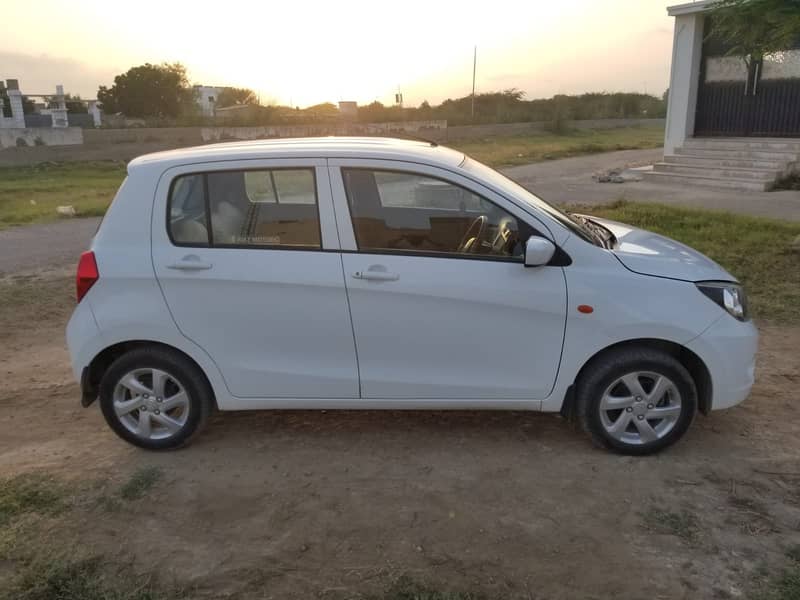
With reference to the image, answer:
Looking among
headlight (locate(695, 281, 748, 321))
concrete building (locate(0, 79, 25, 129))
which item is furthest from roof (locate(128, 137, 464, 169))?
concrete building (locate(0, 79, 25, 129))

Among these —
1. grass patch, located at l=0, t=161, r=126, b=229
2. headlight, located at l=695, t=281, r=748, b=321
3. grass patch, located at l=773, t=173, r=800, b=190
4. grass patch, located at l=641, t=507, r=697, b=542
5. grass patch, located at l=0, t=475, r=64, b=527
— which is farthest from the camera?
grass patch, located at l=773, t=173, r=800, b=190

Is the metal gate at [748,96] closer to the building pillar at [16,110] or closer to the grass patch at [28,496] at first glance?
the grass patch at [28,496]

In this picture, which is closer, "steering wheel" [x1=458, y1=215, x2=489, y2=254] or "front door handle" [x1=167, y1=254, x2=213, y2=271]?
"front door handle" [x1=167, y1=254, x2=213, y2=271]

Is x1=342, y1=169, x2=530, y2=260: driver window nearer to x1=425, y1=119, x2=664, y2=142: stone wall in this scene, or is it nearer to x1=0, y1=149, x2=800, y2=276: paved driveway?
x1=0, y1=149, x2=800, y2=276: paved driveway

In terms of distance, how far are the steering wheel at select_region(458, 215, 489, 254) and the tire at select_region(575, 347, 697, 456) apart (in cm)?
95

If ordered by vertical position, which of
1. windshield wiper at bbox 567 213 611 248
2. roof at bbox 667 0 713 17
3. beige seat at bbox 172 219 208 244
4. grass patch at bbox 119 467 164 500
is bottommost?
grass patch at bbox 119 467 164 500

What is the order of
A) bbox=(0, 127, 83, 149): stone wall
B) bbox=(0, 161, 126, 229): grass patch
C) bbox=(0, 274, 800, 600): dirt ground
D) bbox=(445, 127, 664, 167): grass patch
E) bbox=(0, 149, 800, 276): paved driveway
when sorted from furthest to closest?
bbox=(0, 127, 83, 149): stone wall
bbox=(445, 127, 664, 167): grass patch
bbox=(0, 161, 126, 229): grass patch
bbox=(0, 149, 800, 276): paved driveway
bbox=(0, 274, 800, 600): dirt ground

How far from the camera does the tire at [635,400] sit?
367cm

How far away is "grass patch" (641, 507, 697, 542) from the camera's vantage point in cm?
313

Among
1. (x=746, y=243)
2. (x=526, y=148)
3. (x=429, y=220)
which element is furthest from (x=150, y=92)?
(x=429, y=220)

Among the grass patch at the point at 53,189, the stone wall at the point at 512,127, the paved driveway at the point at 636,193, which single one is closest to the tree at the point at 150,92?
the stone wall at the point at 512,127

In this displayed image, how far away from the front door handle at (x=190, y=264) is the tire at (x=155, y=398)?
52 centimetres

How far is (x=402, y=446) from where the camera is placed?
13.2 feet

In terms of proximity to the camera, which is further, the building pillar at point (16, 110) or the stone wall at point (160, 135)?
the building pillar at point (16, 110)
